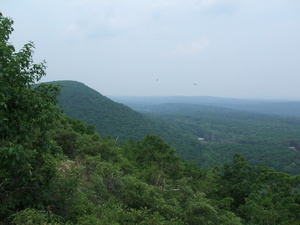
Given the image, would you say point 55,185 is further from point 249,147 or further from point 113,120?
point 249,147

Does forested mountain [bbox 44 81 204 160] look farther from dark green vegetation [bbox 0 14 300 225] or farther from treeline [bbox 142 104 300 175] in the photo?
dark green vegetation [bbox 0 14 300 225]

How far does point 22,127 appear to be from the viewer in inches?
133

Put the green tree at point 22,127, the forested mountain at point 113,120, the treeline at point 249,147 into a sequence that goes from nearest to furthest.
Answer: the green tree at point 22,127 → the treeline at point 249,147 → the forested mountain at point 113,120

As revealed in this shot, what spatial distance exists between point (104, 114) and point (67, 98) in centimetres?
1214

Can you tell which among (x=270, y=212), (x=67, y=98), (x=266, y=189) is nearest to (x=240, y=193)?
(x=266, y=189)

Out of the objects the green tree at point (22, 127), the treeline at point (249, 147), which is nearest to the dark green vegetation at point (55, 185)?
the green tree at point (22, 127)

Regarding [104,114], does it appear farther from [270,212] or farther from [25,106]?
[25,106]

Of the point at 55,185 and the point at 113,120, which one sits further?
the point at 113,120

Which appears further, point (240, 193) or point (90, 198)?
point (240, 193)

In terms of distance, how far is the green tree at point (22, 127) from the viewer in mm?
3215

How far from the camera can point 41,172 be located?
424cm

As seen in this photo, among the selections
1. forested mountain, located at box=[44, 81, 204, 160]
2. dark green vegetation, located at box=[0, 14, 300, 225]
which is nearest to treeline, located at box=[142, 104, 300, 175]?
forested mountain, located at box=[44, 81, 204, 160]

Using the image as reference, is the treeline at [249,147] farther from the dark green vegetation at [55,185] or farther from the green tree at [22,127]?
the green tree at [22,127]

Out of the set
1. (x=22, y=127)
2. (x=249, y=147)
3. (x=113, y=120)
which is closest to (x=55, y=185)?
(x=22, y=127)
